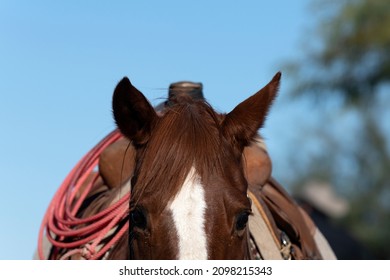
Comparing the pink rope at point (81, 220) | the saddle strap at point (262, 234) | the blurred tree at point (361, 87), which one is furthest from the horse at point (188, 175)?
the blurred tree at point (361, 87)

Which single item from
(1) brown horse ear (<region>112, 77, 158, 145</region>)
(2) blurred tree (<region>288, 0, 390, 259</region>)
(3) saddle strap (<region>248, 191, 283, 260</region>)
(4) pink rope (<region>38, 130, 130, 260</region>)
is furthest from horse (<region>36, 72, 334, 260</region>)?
(2) blurred tree (<region>288, 0, 390, 259</region>)

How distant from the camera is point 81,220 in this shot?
4605 millimetres

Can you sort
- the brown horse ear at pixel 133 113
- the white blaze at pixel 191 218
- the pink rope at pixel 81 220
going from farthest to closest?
the pink rope at pixel 81 220 → the brown horse ear at pixel 133 113 → the white blaze at pixel 191 218

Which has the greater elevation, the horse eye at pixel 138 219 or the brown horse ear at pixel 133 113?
the brown horse ear at pixel 133 113

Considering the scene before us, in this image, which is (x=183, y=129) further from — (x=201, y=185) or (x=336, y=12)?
(x=336, y=12)

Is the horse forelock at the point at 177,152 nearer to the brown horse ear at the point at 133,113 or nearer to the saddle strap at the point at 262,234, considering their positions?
the brown horse ear at the point at 133,113

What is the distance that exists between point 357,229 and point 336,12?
35.7 ft

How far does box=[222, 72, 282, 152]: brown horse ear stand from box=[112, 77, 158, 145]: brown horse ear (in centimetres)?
33

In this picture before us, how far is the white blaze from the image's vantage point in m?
3.23

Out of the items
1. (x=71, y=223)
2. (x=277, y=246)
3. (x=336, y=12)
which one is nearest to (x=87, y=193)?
(x=71, y=223)

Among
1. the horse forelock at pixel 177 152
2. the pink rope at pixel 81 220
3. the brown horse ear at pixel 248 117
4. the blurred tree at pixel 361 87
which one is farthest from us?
the blurred tree at pixel 361 87

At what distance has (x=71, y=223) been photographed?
4.67 metres

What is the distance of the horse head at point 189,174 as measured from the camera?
3.31 m
